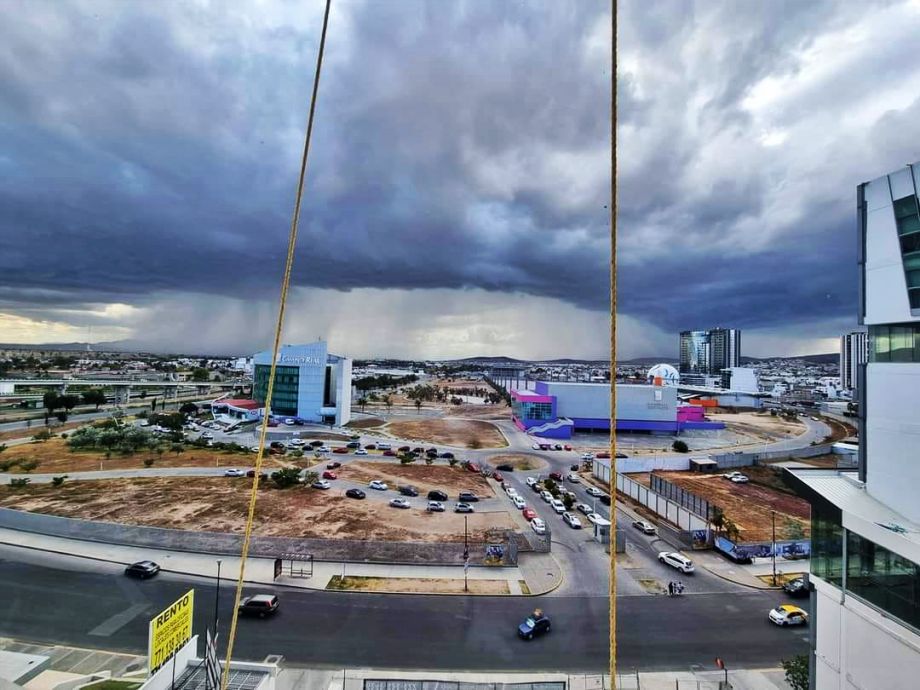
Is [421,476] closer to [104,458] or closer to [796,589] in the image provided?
[796,589]

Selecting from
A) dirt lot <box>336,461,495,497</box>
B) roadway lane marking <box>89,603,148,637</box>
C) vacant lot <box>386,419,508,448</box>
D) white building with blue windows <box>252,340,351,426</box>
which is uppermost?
white building with blue windows <box>252,340,351,426</box>

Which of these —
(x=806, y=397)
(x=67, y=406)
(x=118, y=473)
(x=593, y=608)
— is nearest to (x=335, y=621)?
(x=593, y=608)

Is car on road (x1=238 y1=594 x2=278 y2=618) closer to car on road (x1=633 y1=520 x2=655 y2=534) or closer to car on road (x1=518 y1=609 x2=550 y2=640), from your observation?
car on road (x1=518 y1=609 x2=550 y2=640)

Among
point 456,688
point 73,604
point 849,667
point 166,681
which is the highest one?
point 849,667

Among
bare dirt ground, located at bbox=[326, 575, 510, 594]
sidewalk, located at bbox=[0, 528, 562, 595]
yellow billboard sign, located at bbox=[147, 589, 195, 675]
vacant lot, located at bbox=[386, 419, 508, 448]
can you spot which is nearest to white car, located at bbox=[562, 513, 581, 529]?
sidewalk, located at bbox=[0, 528, 562, 595]

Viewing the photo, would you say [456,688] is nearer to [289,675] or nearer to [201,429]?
[289,675]

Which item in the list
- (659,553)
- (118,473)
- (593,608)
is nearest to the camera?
(593,608)
